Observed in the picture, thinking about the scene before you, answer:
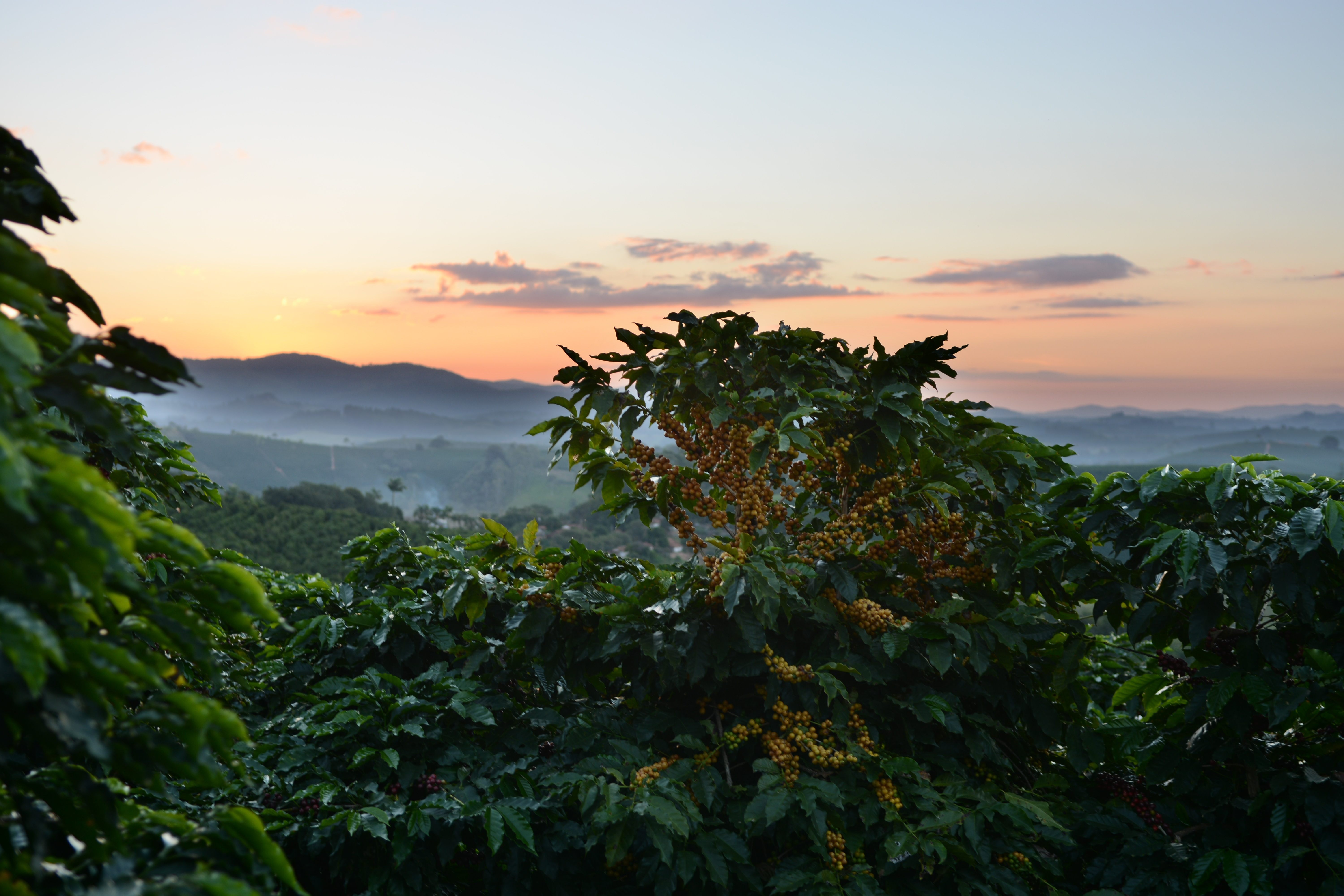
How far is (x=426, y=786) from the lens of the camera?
3.46 metres

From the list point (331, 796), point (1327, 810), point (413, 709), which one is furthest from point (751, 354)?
point (1327, 810)

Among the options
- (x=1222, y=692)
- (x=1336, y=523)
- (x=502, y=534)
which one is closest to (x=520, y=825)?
(x=502, y=534)

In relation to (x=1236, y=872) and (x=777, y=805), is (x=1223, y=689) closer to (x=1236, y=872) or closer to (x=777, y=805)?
(x=1236, y=872)

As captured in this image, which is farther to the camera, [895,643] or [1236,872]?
[895,643]

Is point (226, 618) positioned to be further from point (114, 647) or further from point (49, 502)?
point (49, 502)

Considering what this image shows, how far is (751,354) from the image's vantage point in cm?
430

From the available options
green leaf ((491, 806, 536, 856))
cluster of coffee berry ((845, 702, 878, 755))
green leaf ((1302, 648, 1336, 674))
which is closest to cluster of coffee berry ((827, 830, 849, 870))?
cluster of coffee berry ((845, 702, 878, 755))

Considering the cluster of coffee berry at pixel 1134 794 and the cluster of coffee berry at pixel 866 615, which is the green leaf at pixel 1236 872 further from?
the cluster of coffee berry at pixel 866 615

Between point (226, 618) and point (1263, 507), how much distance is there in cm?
416

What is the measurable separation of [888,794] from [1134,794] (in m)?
1.37

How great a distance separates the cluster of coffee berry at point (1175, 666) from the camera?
397 centimetres

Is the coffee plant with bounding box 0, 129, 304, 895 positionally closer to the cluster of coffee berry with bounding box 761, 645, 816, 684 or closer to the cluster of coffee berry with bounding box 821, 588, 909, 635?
the cluster of coffee berry with bounding box 761, 645, 816, 684

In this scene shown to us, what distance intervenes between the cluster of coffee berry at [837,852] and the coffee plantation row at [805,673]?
2 cm

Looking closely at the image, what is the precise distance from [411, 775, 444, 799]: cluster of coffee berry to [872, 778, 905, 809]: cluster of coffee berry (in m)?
1.85
